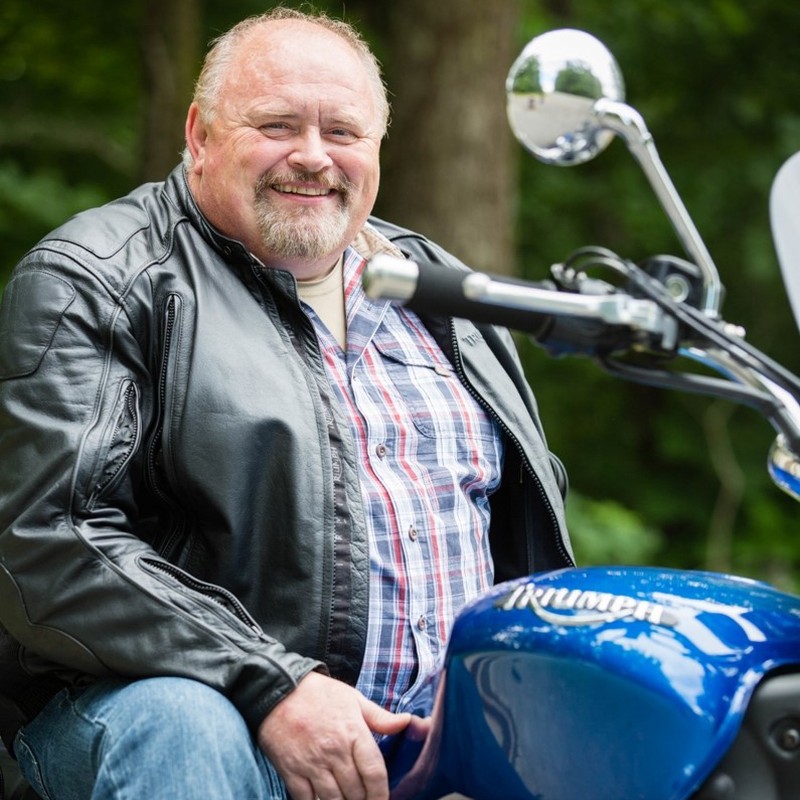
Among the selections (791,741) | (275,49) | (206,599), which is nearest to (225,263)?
(275,49)

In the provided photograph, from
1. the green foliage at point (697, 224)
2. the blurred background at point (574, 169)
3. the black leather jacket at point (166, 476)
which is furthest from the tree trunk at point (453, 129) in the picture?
the black leather jacket at point (166, 476)

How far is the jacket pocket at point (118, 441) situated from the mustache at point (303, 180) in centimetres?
51

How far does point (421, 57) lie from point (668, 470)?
14.2 feet

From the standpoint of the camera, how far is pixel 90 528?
183cm

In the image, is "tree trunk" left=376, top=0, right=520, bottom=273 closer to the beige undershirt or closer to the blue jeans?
the beige undershirt

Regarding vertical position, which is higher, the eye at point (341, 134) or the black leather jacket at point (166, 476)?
the eye at point (341, 134)

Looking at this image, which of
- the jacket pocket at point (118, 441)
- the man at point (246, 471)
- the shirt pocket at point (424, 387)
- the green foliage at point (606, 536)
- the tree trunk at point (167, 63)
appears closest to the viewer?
the man at point (246, 471)

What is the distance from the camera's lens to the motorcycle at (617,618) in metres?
1.29

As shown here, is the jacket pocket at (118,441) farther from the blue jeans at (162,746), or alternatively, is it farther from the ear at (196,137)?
the ear at (196,137)

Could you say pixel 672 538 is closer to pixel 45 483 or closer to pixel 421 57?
pixel 421 57

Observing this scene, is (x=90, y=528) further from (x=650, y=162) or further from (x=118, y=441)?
(x=650, y=162)

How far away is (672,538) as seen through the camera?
8844mm

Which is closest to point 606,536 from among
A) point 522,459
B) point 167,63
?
point 167,63

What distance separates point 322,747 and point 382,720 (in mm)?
89
